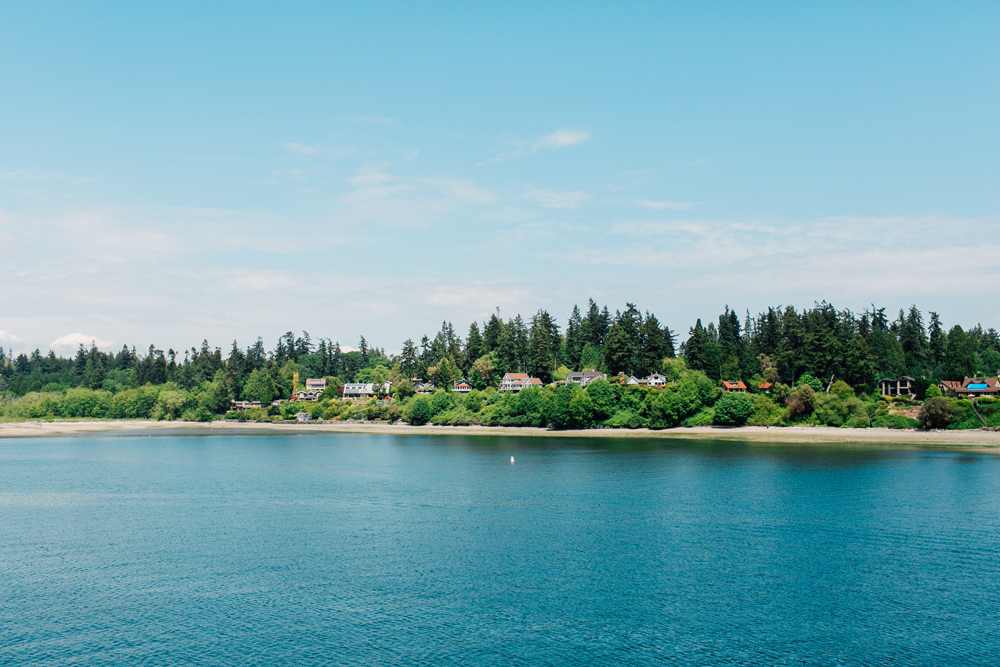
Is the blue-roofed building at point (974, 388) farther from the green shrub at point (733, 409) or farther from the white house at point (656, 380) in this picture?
the white house at point (656, 380)

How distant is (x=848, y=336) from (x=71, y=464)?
139m

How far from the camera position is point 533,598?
111 ft

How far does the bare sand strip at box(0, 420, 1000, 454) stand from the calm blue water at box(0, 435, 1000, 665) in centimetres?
2670

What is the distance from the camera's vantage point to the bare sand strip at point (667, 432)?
99.9 meters

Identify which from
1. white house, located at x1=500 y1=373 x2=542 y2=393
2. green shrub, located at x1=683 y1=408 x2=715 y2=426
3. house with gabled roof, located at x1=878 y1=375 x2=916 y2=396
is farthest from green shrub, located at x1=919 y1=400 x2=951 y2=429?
white house, located at x1=500 y1=373 x2=542 y2=393

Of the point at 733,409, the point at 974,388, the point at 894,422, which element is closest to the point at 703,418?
the point at 733,409

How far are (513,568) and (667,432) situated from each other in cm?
9771

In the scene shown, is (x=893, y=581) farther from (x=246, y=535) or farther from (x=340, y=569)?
(x=246, y=535)

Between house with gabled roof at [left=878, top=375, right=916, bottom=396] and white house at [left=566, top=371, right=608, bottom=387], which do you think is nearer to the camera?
house with gabled roof at [left=878, top=375, right=916, bottom=396]

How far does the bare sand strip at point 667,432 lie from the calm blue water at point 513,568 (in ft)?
87.6

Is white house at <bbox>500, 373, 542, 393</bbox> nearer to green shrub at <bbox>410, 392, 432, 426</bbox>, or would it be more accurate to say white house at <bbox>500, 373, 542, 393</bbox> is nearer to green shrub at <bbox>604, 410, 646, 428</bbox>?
green shrub at <bbox>410, 392, 432, 426</bbox>

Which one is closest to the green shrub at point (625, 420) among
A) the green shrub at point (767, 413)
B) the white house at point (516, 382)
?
the green shrub at point (767, 413)

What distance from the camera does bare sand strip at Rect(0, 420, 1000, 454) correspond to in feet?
328

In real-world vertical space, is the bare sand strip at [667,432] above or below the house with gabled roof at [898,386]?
below
